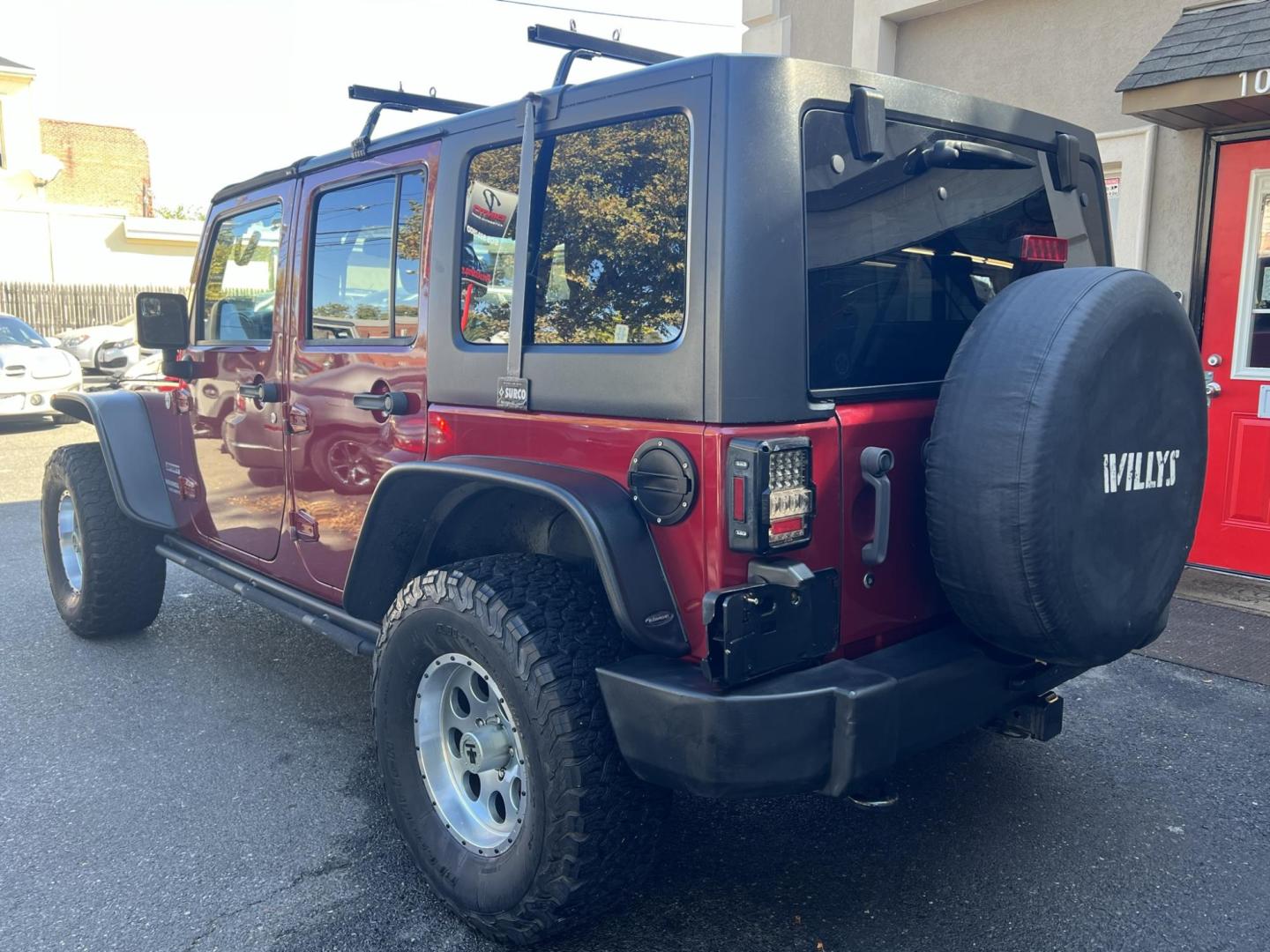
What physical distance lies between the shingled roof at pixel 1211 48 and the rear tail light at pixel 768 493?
4.06 metres

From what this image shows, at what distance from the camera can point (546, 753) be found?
2.28m

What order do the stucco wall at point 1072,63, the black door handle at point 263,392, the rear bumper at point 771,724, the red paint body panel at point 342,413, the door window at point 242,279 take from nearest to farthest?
the rear bumper at point 771,724
the red paint body panel at point 342,413
the black door handle at point 263,392
the door window at point 242,279
the stucco wall at point 1072,63

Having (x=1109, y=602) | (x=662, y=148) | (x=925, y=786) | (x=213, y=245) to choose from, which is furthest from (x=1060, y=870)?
(x=213, y=245)

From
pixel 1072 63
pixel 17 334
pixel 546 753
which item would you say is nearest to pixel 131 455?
pixel 546 753

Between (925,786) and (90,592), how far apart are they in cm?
367

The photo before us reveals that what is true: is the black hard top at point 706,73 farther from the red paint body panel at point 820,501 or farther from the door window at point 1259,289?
the door window at point 1259,289

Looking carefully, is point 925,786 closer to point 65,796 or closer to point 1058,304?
point 1058,304

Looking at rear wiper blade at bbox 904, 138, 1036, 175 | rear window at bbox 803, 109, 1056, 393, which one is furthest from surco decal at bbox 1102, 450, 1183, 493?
rear wiper blade at bbox 904, 138, 1036, 175

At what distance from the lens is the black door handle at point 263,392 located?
3.60 meters

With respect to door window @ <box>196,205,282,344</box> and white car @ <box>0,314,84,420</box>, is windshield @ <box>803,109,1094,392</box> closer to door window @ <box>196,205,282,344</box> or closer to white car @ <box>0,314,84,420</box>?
door window @ <box>196,205,282,344</box>

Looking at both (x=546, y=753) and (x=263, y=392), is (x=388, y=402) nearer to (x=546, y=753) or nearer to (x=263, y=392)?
(x=263, y=392)

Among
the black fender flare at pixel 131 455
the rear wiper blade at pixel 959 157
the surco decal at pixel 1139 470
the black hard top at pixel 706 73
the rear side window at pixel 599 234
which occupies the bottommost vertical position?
the black fender flare at pixel 131 455

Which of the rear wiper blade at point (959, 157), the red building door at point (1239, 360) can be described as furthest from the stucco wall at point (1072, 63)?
the rear wiper blade at point (959, 157)

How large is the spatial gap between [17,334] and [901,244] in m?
13.6
